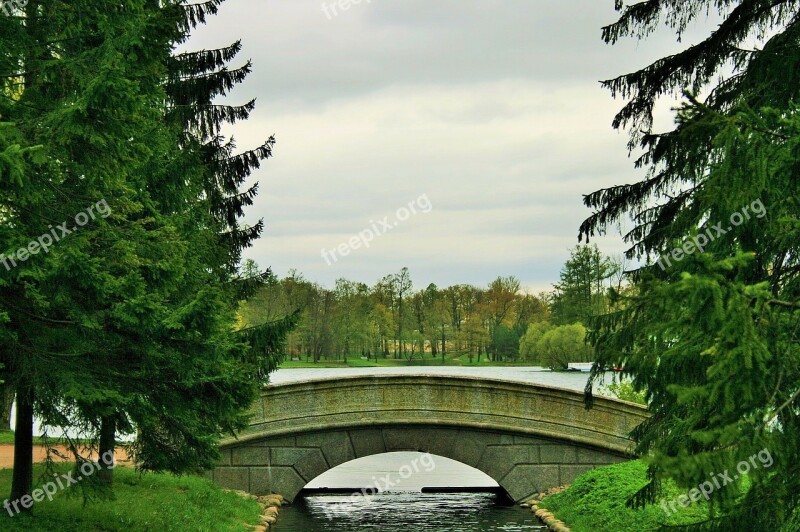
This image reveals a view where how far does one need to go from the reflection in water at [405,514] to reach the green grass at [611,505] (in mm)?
720

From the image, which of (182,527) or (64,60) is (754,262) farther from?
(182,527)

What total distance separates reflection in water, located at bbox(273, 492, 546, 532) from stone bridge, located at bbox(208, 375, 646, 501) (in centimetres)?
92

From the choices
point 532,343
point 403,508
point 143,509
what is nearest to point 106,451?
point 143,509

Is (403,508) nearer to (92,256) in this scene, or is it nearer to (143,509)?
(143,509)

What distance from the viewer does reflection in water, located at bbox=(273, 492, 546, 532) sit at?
15891 mm

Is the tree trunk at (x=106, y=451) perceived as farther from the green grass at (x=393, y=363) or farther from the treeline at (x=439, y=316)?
the green grass at (x=393, y=363)

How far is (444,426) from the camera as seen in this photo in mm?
17672

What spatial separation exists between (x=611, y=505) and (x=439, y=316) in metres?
53.5

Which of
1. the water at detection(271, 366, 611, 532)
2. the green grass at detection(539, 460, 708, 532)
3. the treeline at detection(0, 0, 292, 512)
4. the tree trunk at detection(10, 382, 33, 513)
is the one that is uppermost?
the treeline at detection(0, 0, 292, 512)

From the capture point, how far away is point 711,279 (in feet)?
13.2

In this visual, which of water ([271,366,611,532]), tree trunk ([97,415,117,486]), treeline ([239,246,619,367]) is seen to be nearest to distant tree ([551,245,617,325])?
treeline ([239,246,619,367])

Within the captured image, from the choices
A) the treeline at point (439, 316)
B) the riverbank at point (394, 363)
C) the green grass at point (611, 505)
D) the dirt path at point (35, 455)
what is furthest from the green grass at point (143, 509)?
the riverbank at point (394, 363)

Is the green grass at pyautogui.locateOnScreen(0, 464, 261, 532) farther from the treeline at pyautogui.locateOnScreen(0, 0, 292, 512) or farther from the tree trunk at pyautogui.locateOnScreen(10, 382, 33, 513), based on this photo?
the treeline at pyautogui.locateOnScreen(0, 0, 292, 512)

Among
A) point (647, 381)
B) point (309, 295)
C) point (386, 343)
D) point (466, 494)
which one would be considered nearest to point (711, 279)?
point (647, 381)
